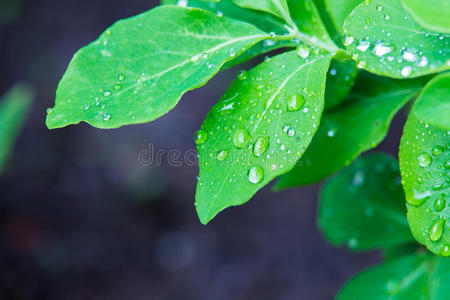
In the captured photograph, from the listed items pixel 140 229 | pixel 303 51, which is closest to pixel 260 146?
pixel 303 51

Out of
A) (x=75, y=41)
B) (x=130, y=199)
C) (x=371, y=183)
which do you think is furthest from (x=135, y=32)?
(x=75, y=41)

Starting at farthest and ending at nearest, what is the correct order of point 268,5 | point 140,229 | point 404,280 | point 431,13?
point 140,229
point 404,280
point 268,5
point 431,13

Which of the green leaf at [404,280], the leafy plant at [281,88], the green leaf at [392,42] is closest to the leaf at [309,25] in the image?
the leafy plant at [281,88]

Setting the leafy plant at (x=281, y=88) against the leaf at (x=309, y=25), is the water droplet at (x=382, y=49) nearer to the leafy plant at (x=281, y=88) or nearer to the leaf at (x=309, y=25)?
the leafy plant at (x=281, y=88)

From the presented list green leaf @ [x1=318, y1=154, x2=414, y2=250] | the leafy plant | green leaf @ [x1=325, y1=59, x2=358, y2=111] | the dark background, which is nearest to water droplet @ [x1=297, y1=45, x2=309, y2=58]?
the leafy plant

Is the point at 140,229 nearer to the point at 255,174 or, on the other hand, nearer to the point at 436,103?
the point at 255,174

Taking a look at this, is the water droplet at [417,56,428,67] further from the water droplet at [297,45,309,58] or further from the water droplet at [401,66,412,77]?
the water droplet at [297,45,309,58]
